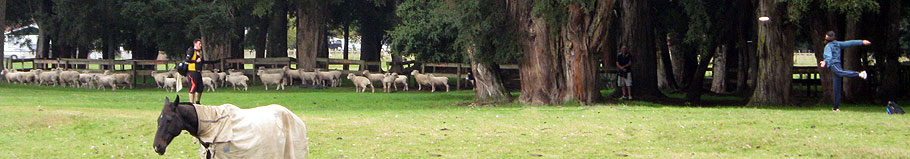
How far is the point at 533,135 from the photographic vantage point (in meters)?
15.0

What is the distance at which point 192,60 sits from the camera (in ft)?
66.6

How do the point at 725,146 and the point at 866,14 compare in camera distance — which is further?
the point at 866,14

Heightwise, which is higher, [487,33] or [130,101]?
[487,33]

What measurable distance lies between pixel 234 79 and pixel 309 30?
4624 mm

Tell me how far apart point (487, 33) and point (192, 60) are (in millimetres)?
7175

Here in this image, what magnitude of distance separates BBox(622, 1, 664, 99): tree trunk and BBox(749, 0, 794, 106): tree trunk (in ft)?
14.0

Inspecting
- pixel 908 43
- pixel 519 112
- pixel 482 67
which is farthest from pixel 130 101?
pixel 908 43

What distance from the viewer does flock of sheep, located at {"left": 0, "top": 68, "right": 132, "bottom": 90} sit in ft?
114

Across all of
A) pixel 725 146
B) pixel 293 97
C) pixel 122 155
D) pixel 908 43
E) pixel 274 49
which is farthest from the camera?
pixel 274 49

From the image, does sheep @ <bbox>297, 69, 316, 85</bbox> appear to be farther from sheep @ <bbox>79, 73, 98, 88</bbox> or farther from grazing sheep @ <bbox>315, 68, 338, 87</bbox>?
sheep @ <bbox>79, 73, 98, 88</bbox>

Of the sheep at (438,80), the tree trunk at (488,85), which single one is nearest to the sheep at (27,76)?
the sheep at (438,80)

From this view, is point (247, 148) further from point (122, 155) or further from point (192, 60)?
point (192, 60)

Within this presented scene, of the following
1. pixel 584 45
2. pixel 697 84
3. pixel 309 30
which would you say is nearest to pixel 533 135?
pixel 584 45

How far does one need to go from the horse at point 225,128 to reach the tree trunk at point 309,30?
95.2 feet
